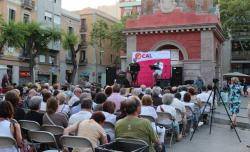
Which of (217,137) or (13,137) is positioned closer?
(13,137)

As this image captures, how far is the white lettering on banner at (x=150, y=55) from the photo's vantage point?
2446 centimetres

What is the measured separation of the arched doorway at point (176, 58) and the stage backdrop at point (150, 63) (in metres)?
2.75

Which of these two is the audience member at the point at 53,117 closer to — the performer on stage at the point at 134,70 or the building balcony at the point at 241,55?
the performer on stage at the point at 134,70

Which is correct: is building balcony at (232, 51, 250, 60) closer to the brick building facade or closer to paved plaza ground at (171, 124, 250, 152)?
the brick building facade

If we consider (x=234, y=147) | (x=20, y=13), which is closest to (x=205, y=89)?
(x=234, y=147)

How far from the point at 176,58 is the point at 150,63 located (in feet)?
10.6

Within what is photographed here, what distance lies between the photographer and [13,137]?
5.79m

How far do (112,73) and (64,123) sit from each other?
22.2 meters

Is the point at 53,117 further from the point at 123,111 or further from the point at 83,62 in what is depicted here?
the point at 83,62

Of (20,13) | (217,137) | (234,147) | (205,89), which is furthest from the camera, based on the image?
(20,13)

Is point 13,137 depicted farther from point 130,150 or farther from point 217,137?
point 217,137

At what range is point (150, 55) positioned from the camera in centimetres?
2506

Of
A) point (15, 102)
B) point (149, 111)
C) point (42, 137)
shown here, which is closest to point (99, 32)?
point (149, 111)

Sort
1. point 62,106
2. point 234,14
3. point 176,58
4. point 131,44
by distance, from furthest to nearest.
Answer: point 234,14 < point 131,44 < point 176,58 < point 62,106
